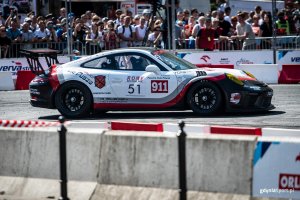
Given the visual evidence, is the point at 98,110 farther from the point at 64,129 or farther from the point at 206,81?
the point at 64,129

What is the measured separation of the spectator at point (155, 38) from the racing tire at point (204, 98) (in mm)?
9071

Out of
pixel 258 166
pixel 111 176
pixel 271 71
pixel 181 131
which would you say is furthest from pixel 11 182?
pixel 271 71

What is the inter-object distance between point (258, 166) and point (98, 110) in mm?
9179

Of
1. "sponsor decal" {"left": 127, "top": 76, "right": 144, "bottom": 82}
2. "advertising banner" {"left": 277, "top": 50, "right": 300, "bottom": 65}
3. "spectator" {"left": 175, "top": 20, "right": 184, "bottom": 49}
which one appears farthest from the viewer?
"spectator" {"left": 175, "top": 20, "right": 184, "bottom": 49}

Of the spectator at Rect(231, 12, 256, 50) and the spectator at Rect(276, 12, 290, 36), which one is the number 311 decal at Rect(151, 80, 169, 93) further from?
the spectator at Rect(276, 12, 290, 36)

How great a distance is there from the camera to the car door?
1619cm

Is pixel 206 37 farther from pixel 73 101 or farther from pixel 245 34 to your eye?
pixel 73 101

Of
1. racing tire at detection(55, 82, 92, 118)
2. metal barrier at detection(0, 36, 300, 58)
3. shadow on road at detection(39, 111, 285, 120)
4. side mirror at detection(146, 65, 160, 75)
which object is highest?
metal barrier at detection(0, 36, 300, 58)

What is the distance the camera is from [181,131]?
26.5 feet

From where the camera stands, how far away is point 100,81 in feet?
54.0

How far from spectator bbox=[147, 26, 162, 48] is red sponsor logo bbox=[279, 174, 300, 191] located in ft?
57.2

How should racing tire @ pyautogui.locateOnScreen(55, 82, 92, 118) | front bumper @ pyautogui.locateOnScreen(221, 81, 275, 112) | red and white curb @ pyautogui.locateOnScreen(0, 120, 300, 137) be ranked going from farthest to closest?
racing tire @ pyautogui.locateOnScreen(55, 82, 92, 118) → front bumper @ pyautogui.locateOnScreen(221, 81, 275, 112) → red and white curb @ pyautogui.locateOnScreen(0, 120, 300, 137)

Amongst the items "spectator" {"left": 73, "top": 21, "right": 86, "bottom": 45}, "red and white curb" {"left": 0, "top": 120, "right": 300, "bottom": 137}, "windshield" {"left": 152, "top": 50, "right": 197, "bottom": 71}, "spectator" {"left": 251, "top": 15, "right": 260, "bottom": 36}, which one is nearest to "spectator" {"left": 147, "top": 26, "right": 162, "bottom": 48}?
"spectator" {"left": 73, "top": 21, "right": 86, "bottom": 45}

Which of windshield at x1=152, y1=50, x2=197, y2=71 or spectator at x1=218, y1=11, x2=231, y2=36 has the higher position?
spectator at x1=218, y1=11, x2=231, y2=36
